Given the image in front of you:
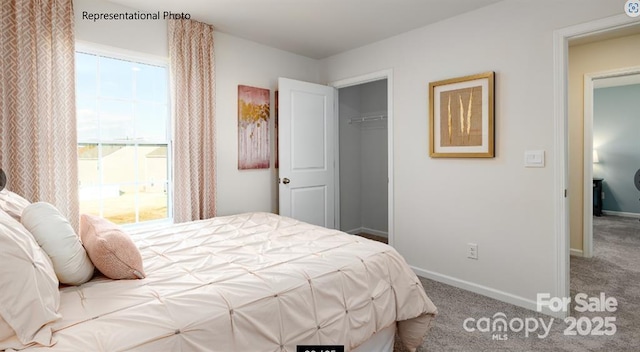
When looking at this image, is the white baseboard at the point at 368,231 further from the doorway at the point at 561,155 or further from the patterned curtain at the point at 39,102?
the patterned curtain at the point at 39,102

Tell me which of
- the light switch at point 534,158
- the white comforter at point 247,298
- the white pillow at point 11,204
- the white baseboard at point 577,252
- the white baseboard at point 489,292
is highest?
the light switch at point 534,158

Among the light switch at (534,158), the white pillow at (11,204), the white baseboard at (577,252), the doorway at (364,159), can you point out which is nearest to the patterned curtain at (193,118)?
the white pillow at (11,204)

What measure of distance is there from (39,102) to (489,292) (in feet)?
12.6

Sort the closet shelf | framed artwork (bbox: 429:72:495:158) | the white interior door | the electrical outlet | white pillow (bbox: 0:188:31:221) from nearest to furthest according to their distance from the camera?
white pillow (bbox: 0:188:31:221), framed artwork (bbox: 429:72:495:158), the electrical outlet, the white interior door, the closet shelf

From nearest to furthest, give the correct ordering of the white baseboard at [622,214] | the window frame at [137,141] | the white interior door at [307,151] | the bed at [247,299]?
the bed at [247,299] → the window frame at [137,141] → the white interior door at [307,151] → the white baseboard at [622,214]

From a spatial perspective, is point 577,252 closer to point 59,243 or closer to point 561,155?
point 561,155

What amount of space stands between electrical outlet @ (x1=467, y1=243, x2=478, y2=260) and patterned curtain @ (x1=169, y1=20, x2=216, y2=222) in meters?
2.46

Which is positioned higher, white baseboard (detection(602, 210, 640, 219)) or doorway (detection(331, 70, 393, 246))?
doorway (detection(331, 70, 393, 246))

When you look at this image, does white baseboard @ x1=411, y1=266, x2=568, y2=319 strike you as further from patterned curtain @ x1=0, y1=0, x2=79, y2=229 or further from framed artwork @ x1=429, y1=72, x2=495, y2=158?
patterned curtain @ x1=0, y1=0, x2=79, y2=229

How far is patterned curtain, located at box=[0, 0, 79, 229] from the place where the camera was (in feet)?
7.52

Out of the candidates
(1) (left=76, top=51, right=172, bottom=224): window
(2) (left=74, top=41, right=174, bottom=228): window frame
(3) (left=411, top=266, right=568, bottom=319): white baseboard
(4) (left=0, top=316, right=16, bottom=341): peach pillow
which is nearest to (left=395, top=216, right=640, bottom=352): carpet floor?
(3) (left=411, top=266, right=568, bottom=319): white baseboard

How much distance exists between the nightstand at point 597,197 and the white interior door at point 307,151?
213 inches

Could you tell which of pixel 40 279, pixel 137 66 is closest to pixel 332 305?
pixel 40 279

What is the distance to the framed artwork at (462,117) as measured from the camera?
2.88 m
